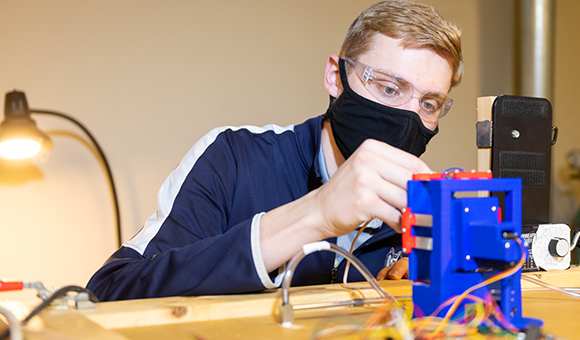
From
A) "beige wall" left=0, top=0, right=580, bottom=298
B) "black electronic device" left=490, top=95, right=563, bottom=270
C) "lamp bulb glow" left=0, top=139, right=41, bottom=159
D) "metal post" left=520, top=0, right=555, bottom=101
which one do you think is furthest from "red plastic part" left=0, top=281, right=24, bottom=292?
"metal post" left=520, top=0, right=555, bottom=101

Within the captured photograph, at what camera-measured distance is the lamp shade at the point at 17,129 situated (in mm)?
1513

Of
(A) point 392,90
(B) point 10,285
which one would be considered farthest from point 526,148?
(B) point 10,285

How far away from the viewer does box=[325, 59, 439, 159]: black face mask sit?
107cm

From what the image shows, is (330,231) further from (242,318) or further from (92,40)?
(92,40)

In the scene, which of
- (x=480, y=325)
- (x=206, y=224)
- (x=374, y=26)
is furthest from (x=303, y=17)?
(x=480, y=325)

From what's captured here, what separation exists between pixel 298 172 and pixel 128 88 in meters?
1.11

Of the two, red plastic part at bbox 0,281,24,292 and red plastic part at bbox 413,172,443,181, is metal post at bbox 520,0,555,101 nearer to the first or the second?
red plastic part at bbox 413,172,443,181

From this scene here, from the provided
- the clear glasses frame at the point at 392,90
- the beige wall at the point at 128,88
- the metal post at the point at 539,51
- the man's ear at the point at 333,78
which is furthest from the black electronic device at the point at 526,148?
the metal post at the point at 539,51

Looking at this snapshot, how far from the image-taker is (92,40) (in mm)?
1923

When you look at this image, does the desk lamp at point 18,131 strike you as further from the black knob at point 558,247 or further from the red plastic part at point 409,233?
the black knob at point 558,247

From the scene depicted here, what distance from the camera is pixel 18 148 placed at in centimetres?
157

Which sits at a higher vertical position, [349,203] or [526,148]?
[526,148]

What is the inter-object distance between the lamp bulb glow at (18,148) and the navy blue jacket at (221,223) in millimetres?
729

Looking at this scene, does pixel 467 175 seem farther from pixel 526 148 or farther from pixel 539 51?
pixel 539 51
